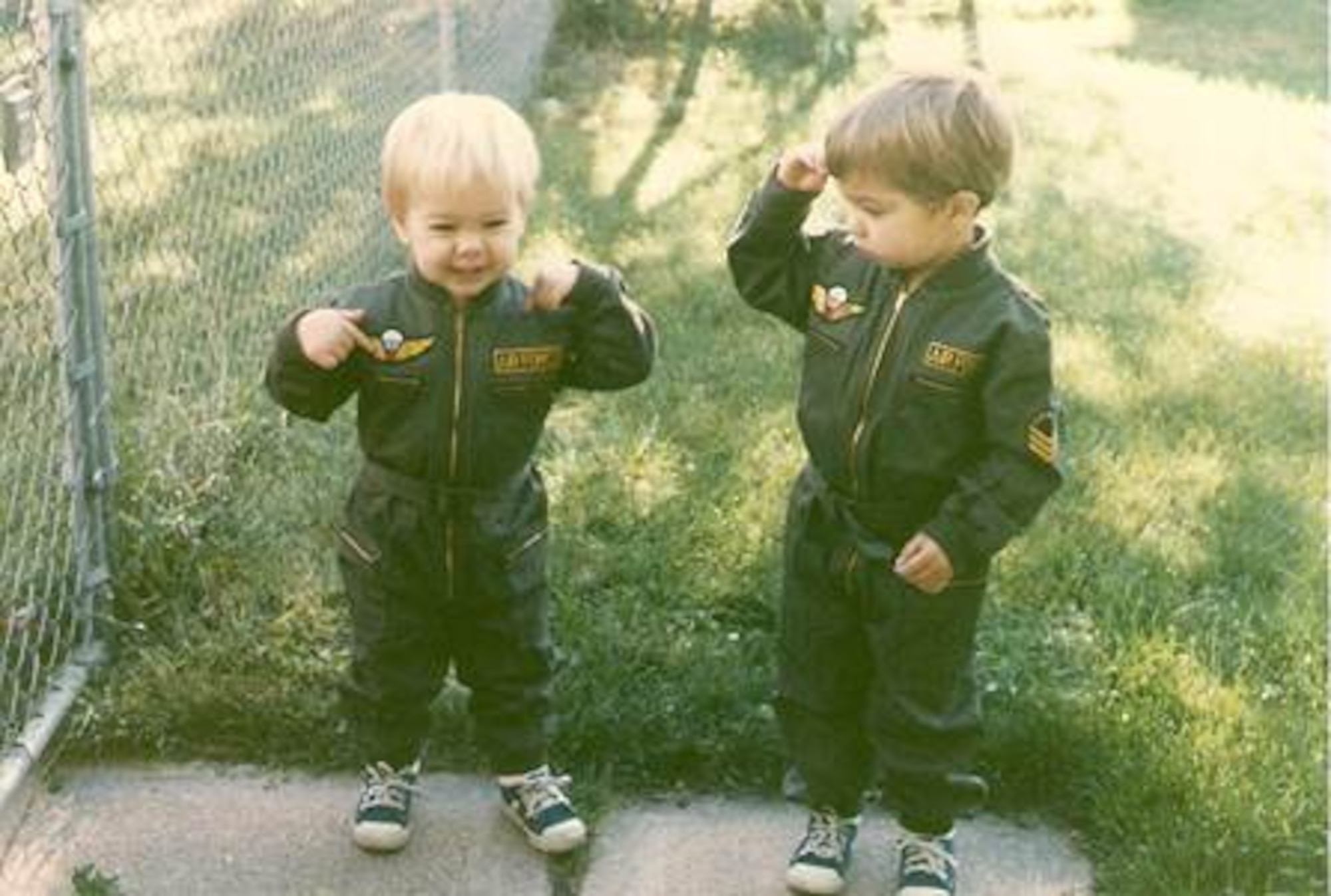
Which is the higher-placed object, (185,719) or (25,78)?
(25,78)

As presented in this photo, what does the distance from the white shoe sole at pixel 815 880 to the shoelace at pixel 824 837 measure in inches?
1.1

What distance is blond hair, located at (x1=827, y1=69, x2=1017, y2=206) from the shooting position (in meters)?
2.66

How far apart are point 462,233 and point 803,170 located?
53 centimetres

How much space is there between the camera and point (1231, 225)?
6746mm

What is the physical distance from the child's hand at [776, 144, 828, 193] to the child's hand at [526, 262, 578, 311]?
0.36 metres

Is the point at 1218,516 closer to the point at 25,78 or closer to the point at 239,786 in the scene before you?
the point at 239,786

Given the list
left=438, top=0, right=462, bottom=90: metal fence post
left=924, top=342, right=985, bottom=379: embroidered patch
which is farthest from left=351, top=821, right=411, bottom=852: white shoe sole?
left=438, top=0, right=462, bottom=90: metal fence post

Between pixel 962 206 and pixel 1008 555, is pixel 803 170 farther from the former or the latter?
pixel 1008 555

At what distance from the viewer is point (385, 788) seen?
322 centimetres

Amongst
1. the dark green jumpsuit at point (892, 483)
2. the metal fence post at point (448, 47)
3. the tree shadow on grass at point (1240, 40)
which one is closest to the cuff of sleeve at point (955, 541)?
the dark green jumpsuit at point (892, 483)

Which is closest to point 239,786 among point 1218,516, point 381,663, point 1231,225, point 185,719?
point 185,719

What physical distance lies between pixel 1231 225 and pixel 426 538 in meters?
4.57

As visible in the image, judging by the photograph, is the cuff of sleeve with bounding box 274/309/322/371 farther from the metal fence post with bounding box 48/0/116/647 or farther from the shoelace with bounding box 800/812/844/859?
the shoelace with bounding box 800/812/844/859

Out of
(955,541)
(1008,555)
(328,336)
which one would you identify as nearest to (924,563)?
(955,541)
